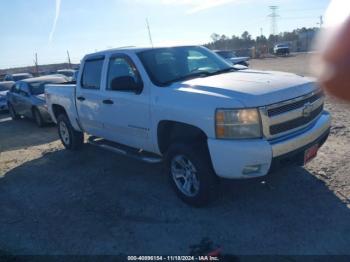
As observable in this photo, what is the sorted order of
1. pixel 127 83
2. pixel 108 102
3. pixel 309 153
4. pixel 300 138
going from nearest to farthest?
pixel 300 138 < pixel 309 153 < pixel 127 83 < pixel 108 102

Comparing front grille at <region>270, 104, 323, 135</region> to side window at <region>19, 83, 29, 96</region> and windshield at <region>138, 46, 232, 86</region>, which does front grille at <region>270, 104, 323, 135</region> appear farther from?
side window at <region>19, 83, 29, 96</region>

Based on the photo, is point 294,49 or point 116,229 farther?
point 294,49

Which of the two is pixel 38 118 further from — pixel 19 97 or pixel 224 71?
pixel 224 71

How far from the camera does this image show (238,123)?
3.91m

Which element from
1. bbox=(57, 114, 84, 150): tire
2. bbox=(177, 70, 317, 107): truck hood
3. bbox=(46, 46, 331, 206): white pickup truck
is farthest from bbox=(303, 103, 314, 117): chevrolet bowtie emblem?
bbox=(57, 114, 84, 150): tire

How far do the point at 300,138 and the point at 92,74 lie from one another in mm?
3759

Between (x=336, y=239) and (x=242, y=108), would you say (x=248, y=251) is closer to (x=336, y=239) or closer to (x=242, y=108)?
(x=336, y=239)

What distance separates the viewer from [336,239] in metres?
3.62

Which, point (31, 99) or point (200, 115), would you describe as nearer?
point (200, 115)

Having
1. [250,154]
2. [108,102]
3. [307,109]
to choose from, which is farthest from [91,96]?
[307,109]

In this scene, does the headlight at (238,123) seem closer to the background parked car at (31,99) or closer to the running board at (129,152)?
the running board at (129,152)

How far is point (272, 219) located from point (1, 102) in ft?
51.2

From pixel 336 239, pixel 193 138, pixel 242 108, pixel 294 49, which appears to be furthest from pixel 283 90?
pixel 294 49

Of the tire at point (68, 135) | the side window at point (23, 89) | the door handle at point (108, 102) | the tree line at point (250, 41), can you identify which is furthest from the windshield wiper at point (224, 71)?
the tree line at point (250, 41)
